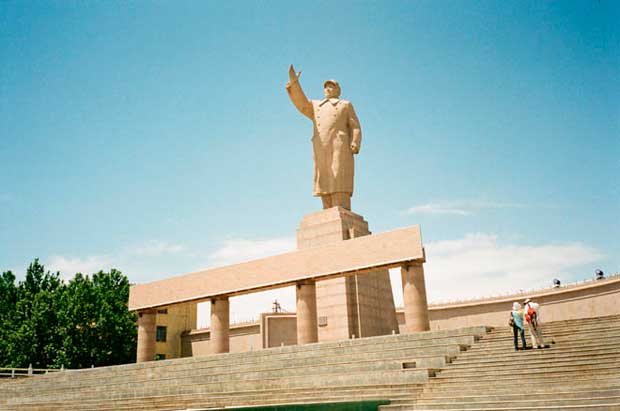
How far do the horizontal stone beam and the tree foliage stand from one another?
10.5 meters

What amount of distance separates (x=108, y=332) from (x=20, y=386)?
12489mm

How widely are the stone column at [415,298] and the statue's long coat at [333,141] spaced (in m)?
7.11

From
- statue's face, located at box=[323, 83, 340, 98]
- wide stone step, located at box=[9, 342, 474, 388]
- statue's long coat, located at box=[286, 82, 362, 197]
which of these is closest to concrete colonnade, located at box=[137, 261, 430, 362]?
wide stone step, located at box=[9, 342, 474, 388]

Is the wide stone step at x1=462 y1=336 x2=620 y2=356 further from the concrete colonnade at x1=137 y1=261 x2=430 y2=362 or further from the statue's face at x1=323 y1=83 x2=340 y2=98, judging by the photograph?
the statue's face at x1=323 y1=83 x2=340 y2=98

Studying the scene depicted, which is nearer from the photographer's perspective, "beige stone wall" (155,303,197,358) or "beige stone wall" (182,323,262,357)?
"beige stone wall" (182,323,262,357)

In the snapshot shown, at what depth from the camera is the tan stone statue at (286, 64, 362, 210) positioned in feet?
88.6

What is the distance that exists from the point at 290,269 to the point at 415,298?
556cm

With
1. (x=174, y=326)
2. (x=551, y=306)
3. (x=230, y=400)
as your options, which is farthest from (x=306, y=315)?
(x=174, y=326)

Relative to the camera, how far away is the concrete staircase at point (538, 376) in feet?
35.5

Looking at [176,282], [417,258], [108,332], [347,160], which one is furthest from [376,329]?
[108,332]

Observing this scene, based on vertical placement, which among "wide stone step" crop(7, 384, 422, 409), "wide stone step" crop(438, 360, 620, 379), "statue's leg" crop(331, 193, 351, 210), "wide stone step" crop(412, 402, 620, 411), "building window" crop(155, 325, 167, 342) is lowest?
"wide stone step" crop(412, 402, 620, 411)

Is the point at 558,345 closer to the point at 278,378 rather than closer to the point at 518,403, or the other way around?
the point at 518,403

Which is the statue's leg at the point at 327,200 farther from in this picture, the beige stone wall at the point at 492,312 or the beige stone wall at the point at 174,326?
the beige stone wall at the point at 174,326

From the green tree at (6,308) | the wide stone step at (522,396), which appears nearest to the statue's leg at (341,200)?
the wide stone step at (522,396)
